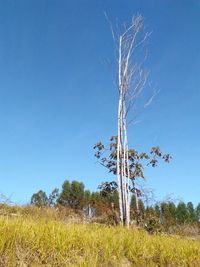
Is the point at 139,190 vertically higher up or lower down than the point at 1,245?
higher up

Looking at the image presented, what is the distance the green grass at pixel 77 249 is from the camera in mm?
4441

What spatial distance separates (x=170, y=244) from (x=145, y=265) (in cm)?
136

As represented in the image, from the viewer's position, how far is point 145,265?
5316mm

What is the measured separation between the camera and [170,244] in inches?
258

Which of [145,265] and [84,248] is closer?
[84,248]

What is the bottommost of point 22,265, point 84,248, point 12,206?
point 22,265

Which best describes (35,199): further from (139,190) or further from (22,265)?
(22,265)

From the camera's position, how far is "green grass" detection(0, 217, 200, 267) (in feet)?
14.6

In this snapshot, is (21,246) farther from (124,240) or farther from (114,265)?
(124,240)

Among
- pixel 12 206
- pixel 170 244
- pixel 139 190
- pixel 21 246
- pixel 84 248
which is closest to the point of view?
pixel 21 246

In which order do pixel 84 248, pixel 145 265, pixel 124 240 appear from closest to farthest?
pixel 84 248
pixel 145 265
pixel 124 240

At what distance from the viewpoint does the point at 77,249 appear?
4.97m

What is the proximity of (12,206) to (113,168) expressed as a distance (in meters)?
6.07

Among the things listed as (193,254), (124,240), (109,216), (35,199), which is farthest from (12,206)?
(193,254)
